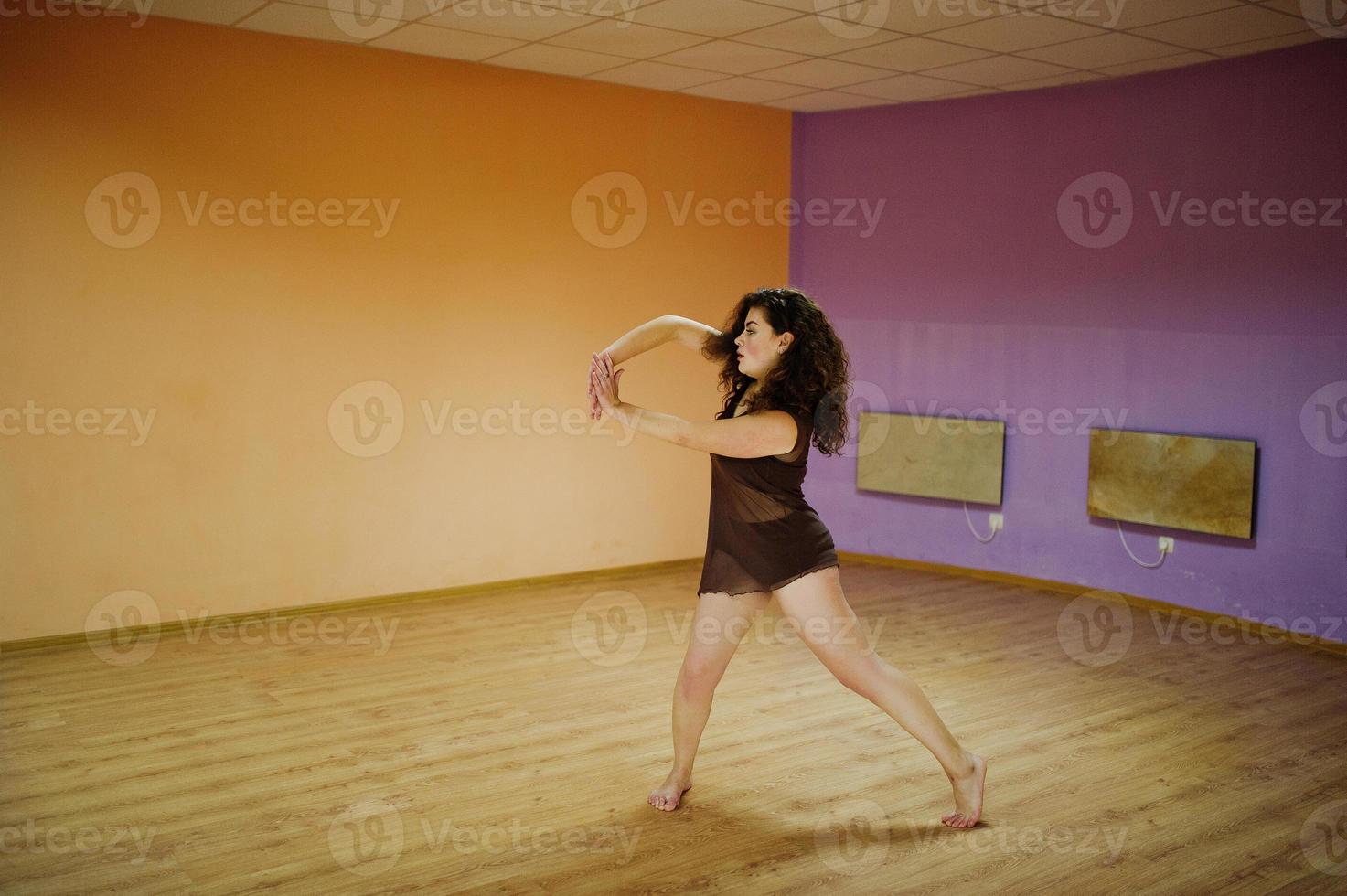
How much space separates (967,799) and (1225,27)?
3.58 m

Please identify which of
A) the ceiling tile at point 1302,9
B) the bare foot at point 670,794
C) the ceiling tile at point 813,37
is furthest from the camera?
the ceiling tile at point 813,37

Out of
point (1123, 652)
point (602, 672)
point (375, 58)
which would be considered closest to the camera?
point (602, 672)

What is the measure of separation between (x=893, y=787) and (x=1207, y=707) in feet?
5.15

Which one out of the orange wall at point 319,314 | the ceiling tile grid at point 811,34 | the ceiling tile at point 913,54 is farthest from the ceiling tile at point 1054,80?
the orange wall at point 319,314

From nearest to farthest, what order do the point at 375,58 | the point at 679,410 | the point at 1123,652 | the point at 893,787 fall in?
1. the point at 893,787
2. the point at 1123,652
3. the point at 375,58
4. the point at 679,410

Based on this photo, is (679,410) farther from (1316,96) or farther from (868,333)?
(1316,96)

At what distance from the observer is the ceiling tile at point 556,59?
18.2 feet

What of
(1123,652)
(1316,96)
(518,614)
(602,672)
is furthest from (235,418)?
(1316,96)

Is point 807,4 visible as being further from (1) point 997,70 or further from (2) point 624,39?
(1) point 997,70

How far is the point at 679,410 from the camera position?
6965 millimetres

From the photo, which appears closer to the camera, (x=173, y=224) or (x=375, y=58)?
(x=173, y=224)

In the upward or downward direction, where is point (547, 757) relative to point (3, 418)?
downward

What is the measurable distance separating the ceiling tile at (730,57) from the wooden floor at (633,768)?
9.05ft

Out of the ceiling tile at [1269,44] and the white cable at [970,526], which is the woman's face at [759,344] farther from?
the white cable at [970,526]
